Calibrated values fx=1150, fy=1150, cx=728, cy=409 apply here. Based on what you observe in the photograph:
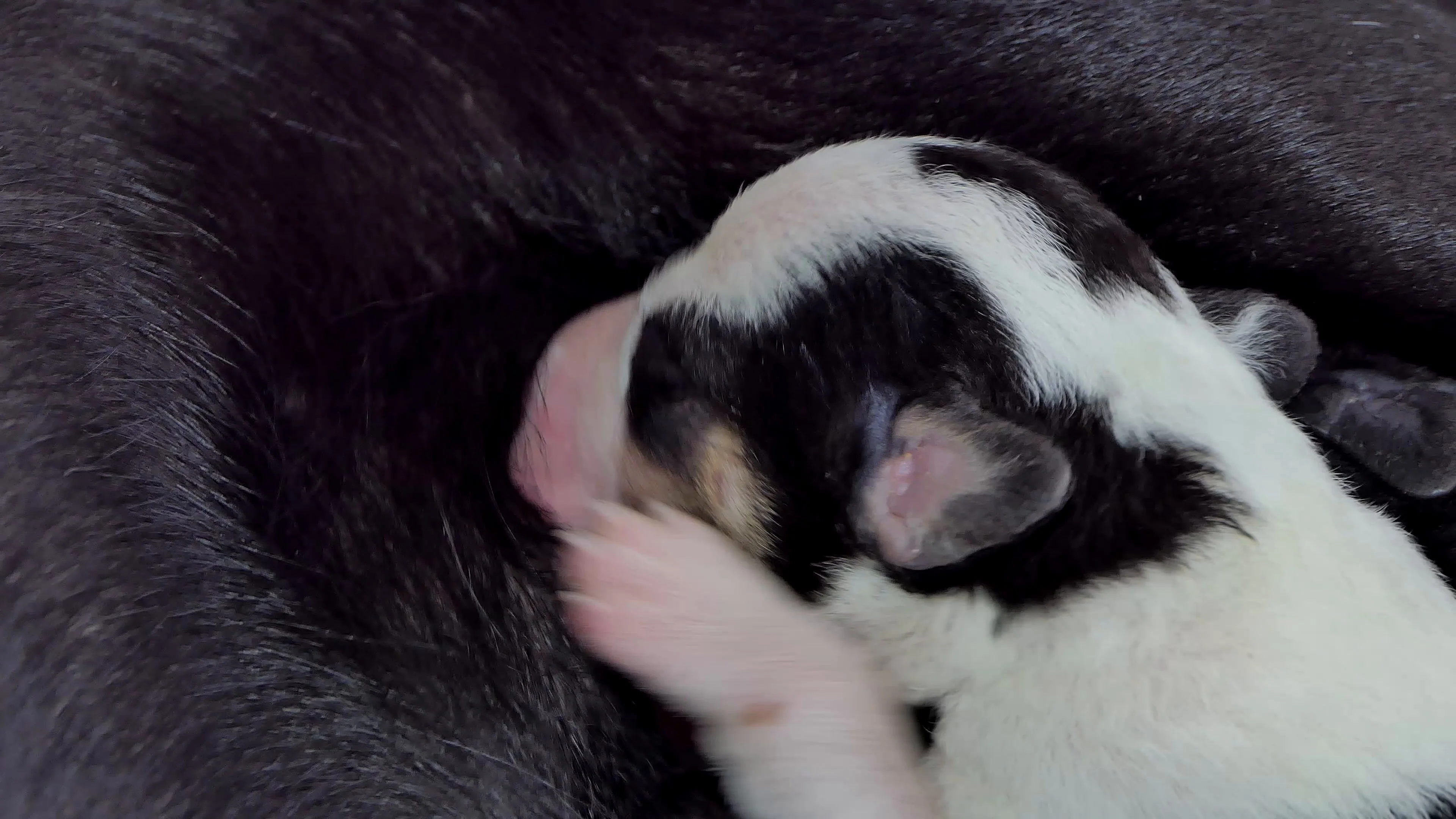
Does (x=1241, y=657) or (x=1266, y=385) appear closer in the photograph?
(x=1241, y=657)

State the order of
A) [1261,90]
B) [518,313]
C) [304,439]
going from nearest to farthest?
[304,439]
[518,313]
[1261,90]

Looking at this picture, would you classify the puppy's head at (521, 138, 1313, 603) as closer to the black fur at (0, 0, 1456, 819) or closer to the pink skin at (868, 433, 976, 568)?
the pink skin at (868, 433, 976, 568)

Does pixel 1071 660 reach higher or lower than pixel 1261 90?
lower

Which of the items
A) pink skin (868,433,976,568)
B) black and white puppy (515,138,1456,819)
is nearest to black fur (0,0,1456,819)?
black and white puppy (515,138,1456,819)

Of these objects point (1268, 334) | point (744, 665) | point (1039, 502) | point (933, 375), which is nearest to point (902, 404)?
point (933, 375)

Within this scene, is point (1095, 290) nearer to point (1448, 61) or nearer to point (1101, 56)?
point (1101, 56)

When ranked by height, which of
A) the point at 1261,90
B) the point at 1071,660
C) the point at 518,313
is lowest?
the point at 1071,660

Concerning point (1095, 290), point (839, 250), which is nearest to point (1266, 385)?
point (1095, 290)
